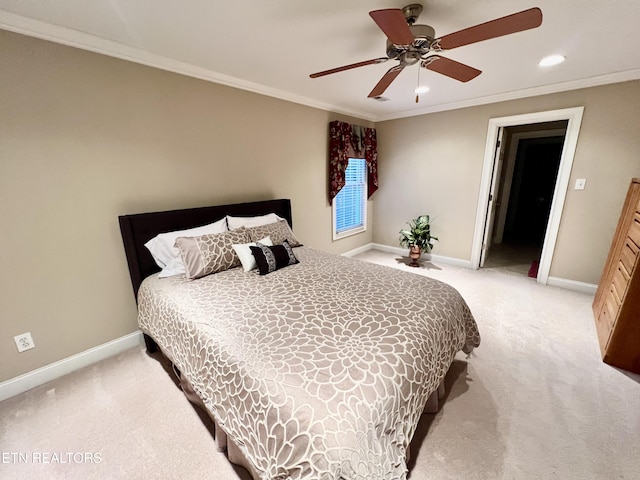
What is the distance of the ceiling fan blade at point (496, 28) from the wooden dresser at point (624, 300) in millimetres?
1817

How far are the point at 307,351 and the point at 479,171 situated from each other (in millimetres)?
3572

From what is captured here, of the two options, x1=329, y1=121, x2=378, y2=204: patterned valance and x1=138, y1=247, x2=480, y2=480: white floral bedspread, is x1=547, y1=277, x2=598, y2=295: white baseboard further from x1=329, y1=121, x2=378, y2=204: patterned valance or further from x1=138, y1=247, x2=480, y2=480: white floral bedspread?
x1=329, y1=121, x2=378, y2=204: patterned valance

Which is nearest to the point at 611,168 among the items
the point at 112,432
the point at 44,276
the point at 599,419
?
the point at 599,419

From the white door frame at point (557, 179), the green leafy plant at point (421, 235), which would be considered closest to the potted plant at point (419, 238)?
the green leafy plant at point (421, 235)

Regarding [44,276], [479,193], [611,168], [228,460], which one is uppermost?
[611,168]

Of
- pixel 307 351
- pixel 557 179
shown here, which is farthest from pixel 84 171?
pixel 557 179

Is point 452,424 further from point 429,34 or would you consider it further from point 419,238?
point 419,238

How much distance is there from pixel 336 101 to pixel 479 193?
2315mm

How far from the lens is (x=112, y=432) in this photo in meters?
1.53

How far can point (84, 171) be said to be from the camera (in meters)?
1.89

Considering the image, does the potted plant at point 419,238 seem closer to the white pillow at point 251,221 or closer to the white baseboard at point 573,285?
the white baseboard at point 573,285

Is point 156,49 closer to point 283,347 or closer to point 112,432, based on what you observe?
point 283,347

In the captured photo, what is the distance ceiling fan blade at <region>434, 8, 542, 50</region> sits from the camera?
1100mm

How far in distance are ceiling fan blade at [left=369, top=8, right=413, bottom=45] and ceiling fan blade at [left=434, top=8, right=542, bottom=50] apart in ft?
0.65
